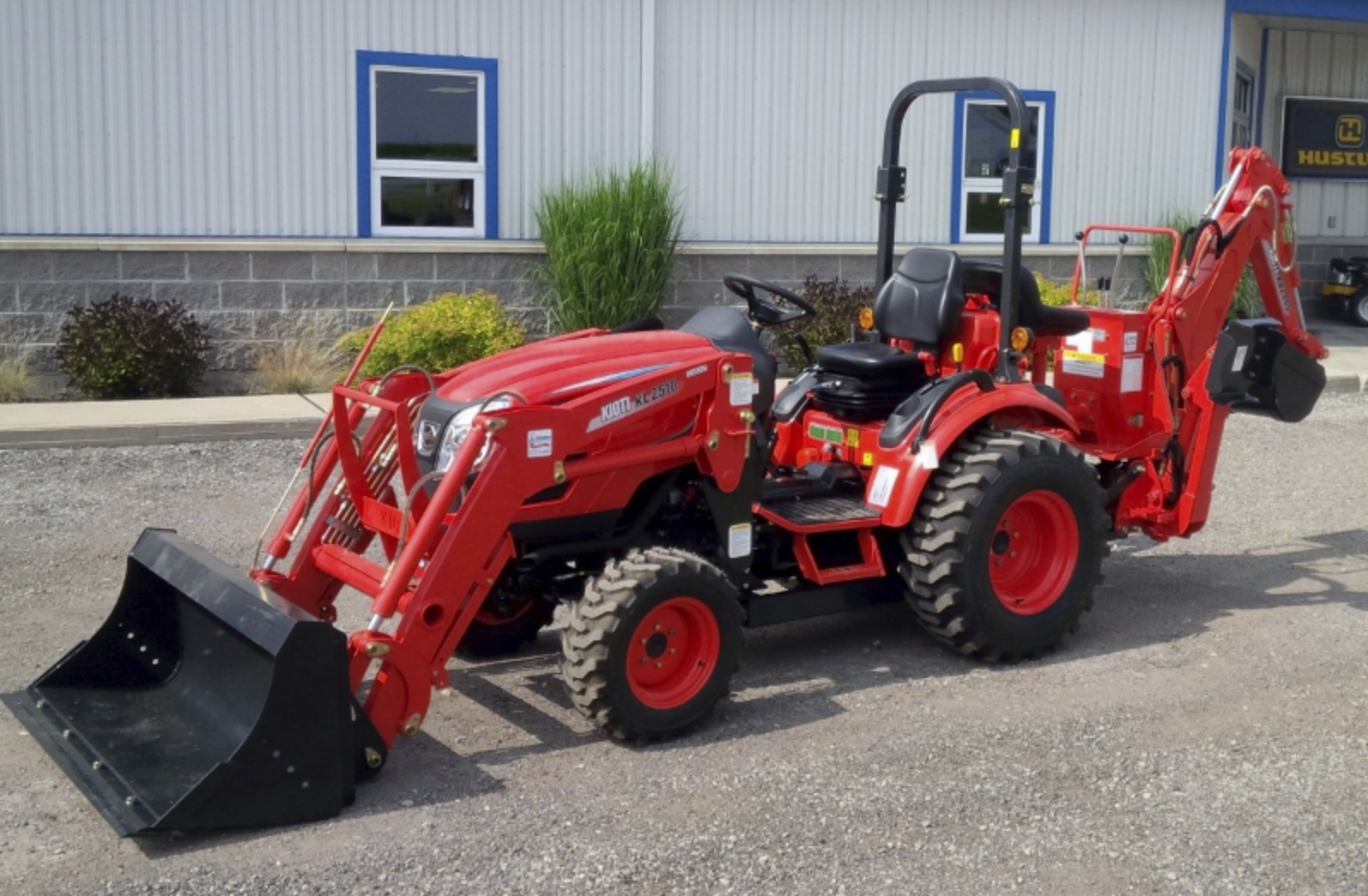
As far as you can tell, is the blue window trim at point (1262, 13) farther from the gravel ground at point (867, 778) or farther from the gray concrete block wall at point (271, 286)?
the gravel ground at point (867, 778)

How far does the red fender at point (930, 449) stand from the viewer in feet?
19.4

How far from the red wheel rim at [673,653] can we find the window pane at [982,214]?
10.9 metres

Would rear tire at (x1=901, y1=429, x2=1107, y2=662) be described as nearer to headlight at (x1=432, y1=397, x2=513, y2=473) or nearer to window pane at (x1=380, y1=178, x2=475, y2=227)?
headlight at (x1=432, y1=397, x2=513, y2=473)

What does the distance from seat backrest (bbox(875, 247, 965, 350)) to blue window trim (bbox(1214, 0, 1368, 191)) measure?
1052 centimetres

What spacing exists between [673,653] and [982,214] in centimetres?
1114

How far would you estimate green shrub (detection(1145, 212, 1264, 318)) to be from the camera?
15141mm

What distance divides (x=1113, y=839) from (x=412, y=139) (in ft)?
33.5

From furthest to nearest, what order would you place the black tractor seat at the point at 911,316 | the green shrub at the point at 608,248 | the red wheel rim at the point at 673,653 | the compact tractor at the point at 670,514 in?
the green shrub at the point at 608,248, the black tractor seat at the point at 911,316, the red wheel rim at the point at 673,653, the compact tractor at the point at 670,514

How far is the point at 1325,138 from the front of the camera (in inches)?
756

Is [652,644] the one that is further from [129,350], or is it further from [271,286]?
[271,286]

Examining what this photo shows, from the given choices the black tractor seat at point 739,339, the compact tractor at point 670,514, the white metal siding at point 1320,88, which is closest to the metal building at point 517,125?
the white metal siding at point 1320,88

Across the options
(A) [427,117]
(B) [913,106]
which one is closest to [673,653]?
(A) [427,117]

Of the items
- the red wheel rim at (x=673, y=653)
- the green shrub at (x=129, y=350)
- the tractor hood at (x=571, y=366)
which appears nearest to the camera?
the red wheel rim at (x=673, y=653)

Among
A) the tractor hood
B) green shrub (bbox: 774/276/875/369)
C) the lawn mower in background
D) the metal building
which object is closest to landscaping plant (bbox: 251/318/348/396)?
the metal building
